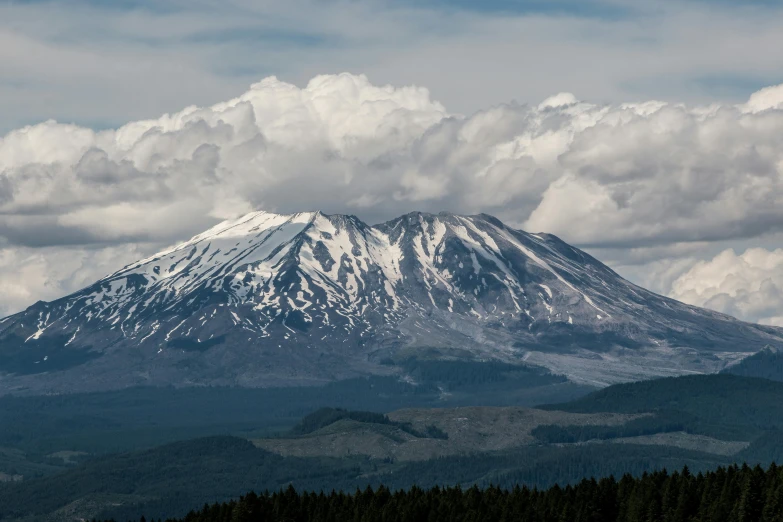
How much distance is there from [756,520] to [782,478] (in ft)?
26.5

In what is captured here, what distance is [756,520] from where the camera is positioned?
195125 millimetres

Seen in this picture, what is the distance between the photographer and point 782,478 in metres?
200
